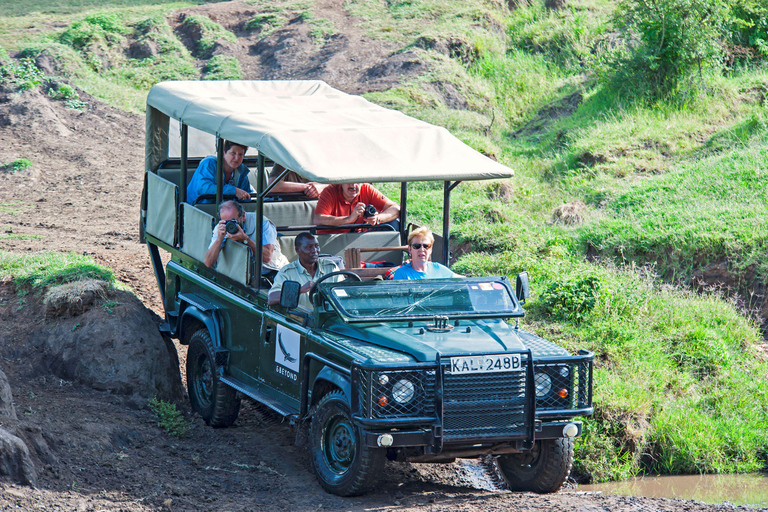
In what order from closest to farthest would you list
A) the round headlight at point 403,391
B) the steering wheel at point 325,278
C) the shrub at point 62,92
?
the round headlight at point 403,391
the steering wheel at point 325,278
the shrub at point 62,92

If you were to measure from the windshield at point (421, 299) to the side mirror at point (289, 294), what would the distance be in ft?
0.73

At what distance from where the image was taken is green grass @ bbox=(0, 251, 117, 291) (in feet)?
27.4

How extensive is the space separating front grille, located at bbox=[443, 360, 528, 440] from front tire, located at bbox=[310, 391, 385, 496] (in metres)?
0.49

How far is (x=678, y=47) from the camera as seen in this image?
16125 millimetres

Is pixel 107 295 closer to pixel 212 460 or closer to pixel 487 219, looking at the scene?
pixel 212 460

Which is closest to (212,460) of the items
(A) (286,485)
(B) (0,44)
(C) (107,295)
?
(A) (286,485)

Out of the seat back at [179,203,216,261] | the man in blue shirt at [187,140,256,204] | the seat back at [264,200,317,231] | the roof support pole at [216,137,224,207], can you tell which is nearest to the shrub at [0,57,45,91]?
the man in blue shirt at [187,140,256,204]

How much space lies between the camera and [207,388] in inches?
297

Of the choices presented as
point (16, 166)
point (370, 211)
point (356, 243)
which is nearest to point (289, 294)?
point (356, 243)

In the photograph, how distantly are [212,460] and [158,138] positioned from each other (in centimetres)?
362

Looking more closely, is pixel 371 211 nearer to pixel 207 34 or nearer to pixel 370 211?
pixel 370 211

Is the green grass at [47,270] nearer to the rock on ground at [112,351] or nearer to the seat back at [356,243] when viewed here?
the rock on ground at [112,351]

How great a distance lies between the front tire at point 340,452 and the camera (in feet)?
18.1

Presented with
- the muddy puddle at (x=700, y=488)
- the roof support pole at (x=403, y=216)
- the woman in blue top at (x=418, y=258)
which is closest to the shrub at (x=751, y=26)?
the roof support pole at (x=403, y=216)
